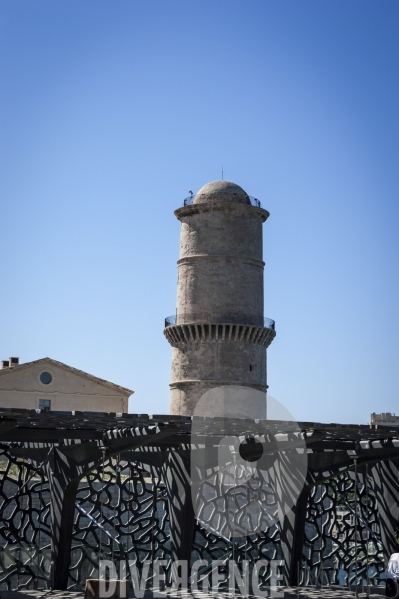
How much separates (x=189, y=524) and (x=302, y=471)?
2762mm

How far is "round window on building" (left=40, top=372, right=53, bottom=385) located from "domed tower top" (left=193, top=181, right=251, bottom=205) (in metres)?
10.5

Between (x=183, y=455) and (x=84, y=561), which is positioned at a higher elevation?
(x=183, y=455)

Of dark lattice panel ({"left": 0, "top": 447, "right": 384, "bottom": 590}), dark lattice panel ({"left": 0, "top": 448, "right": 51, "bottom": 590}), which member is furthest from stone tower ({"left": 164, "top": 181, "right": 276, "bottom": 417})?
dark lattice panel ({"left": 0, "top": 448, "right": 51, "bottom": 590})

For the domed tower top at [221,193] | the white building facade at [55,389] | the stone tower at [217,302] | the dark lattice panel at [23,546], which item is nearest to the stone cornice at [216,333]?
the stone tower at [217,302]

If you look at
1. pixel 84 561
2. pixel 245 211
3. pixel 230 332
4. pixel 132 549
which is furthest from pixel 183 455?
pixel 245 211

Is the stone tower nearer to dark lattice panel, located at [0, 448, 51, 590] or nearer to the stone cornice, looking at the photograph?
the stone cornice

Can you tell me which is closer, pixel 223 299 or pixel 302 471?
pixel 302 471

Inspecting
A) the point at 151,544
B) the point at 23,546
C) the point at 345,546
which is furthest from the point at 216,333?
the point at 23,546

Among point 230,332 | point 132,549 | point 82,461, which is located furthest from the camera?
point 230,332

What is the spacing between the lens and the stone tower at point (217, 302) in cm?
3784

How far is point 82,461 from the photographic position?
1655cm

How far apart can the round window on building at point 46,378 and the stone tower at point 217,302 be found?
5.74m

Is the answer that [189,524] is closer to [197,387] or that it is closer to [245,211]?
[197,387]

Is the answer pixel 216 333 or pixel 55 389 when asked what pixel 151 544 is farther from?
pixel 55 389
